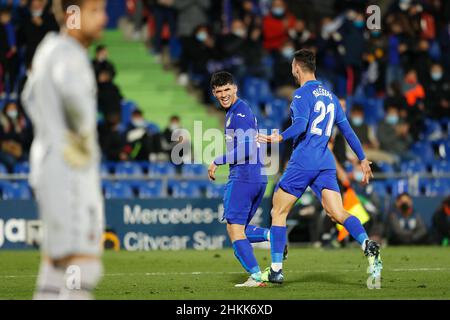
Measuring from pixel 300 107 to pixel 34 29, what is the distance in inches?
490

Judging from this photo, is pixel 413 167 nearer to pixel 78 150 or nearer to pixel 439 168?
pixel 439 168

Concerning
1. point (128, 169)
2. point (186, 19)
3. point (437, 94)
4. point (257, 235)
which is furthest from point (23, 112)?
point (257, 235)

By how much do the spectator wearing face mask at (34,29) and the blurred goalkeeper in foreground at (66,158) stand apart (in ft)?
54.5

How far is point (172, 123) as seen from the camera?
72.4 ft

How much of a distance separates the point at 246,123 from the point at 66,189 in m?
5.45

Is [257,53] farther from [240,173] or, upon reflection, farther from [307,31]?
[240,173]

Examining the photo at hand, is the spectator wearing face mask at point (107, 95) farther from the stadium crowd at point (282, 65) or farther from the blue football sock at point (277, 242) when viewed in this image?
the blue football sock at point (277, 242)

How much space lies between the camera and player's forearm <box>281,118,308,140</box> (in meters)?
11.3

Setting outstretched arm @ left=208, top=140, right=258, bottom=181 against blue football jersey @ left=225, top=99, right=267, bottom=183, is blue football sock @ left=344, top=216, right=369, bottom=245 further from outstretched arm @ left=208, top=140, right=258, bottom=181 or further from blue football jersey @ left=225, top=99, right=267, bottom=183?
outstretched arm @ left=208, top=140, right=258, bottom=181

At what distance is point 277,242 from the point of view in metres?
11.8

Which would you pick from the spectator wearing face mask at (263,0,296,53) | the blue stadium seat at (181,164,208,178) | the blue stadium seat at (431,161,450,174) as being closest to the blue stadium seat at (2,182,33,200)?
the blue stadium seat at (181,164,208,178)

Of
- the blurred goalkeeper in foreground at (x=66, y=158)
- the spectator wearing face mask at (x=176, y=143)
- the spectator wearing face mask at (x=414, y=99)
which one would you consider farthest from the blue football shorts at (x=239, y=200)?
the spectator wearing face mask at (x=414, y=99)

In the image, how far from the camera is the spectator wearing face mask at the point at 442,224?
65.6 ft
